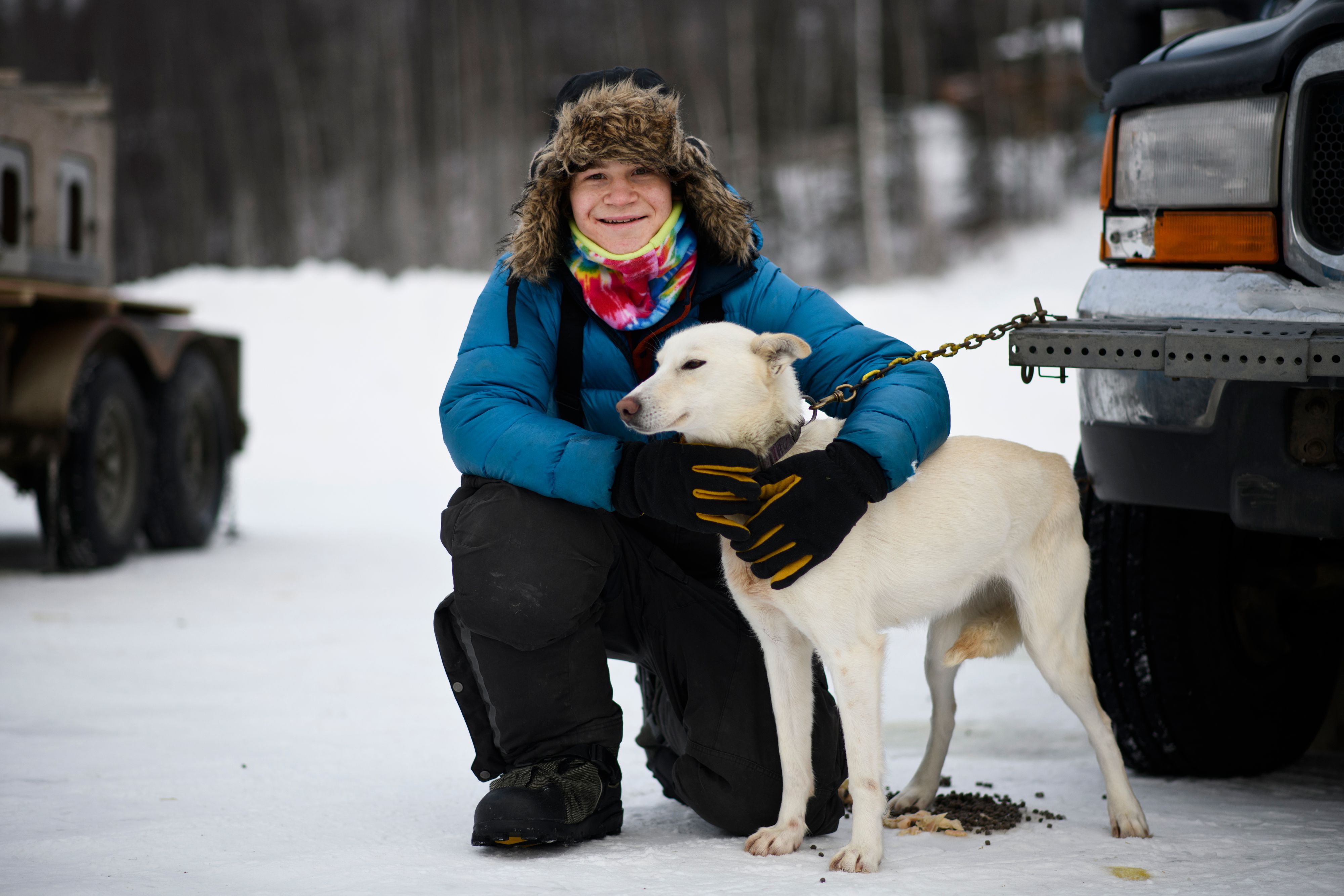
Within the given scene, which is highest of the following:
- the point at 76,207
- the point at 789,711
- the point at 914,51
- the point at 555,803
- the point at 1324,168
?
the point at 914,51

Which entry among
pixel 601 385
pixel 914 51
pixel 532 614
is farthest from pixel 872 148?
pixel 532 614

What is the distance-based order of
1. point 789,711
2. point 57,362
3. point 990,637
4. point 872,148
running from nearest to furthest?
point 789,711
point 990,637
point 57,362
point 872,148

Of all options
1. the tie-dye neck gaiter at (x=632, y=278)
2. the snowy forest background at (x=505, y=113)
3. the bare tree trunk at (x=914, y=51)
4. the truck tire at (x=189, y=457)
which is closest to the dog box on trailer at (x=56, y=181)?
the truck tire at (x=189, y=457)

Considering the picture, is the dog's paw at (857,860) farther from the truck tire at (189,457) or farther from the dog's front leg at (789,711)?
the truck tire at (189,457)

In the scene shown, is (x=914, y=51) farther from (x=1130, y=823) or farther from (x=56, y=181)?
(x=1130, y=823)

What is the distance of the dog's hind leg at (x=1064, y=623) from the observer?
8.50 feet

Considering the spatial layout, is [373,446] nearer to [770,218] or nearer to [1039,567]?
[1039,567]

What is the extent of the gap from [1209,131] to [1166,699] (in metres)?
1.35

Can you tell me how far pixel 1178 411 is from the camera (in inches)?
96.3

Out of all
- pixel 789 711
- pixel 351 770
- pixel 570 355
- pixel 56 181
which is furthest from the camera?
pixel 56 181

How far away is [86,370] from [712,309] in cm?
467

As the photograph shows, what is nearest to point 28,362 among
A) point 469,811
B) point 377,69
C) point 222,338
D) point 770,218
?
point 222,338

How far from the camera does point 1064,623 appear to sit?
260 cm

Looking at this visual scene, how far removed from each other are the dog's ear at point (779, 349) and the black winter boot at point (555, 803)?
3.04 ft
